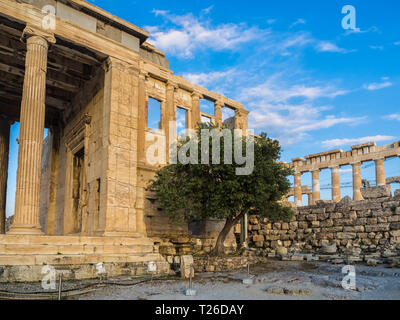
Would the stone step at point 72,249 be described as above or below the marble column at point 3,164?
below

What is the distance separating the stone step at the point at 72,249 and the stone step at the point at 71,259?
19 cm

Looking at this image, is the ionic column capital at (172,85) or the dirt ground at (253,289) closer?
the dirt ground at (253,289)

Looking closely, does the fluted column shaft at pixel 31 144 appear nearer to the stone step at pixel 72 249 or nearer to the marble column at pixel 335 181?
the stone step at pixel 72 249

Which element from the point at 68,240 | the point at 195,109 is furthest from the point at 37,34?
the point at 195,109

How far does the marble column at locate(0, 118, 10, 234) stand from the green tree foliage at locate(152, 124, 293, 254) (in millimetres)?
9528

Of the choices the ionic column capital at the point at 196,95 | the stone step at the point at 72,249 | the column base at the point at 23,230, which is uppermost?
the ionic column capital at the point at 196,95

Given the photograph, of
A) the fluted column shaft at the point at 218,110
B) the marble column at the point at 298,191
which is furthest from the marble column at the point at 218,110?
the marble column at the point at 298,191

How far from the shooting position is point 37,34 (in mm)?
12586

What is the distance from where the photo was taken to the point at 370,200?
17.7m

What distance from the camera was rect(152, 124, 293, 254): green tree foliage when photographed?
13953 mm

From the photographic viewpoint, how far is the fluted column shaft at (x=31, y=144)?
11305mm
